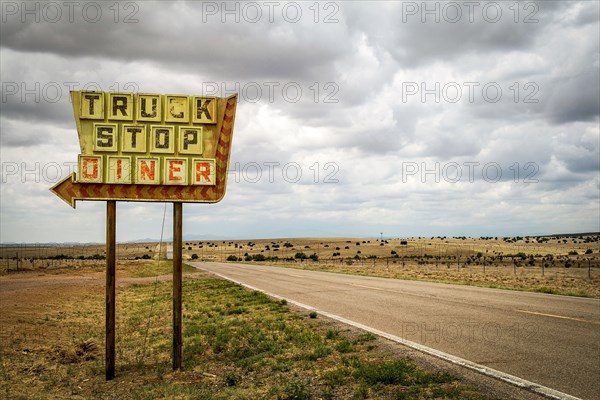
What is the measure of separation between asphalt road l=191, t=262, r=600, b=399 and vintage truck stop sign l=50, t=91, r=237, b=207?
535 cm

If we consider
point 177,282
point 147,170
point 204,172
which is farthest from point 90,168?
point 177,282

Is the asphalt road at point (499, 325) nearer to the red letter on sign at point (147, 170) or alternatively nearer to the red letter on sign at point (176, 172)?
the red letter on sign at point (176, 172)

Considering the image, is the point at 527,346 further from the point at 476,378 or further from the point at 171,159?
the point at 171,159

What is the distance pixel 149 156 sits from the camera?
8430 mm

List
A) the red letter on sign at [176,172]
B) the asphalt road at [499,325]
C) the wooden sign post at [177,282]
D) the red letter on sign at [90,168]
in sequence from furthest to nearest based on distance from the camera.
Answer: the red letter on sign at [176,172] → the wooden sign post at [177,282] → the red letter on sign at [90,168] → the asphalt road at [499,325]

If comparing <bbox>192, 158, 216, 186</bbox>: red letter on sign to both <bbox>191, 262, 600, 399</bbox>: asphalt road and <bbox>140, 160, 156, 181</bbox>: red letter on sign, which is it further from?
<bbox>191, 262, 600, 399</bbox>: asphalt road

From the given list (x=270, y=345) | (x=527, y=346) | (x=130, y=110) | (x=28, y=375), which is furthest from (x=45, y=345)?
(x=527, y=346)

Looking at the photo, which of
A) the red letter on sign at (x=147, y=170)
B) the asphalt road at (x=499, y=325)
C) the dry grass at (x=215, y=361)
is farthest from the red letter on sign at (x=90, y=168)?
the asphalt road at (x=499, y=325)

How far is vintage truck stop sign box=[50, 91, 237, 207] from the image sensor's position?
8.23 m

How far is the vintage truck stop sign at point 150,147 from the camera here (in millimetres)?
8227

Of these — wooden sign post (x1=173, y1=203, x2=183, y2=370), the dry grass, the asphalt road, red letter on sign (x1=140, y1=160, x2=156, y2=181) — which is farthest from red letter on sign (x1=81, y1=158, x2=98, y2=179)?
the asphalt road

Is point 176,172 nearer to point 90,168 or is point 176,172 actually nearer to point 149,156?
point 149,156

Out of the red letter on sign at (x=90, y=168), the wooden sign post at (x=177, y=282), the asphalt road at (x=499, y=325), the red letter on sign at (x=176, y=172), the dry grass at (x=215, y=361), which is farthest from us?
the red letter on sign at (x=176, y=172)

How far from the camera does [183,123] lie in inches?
338
